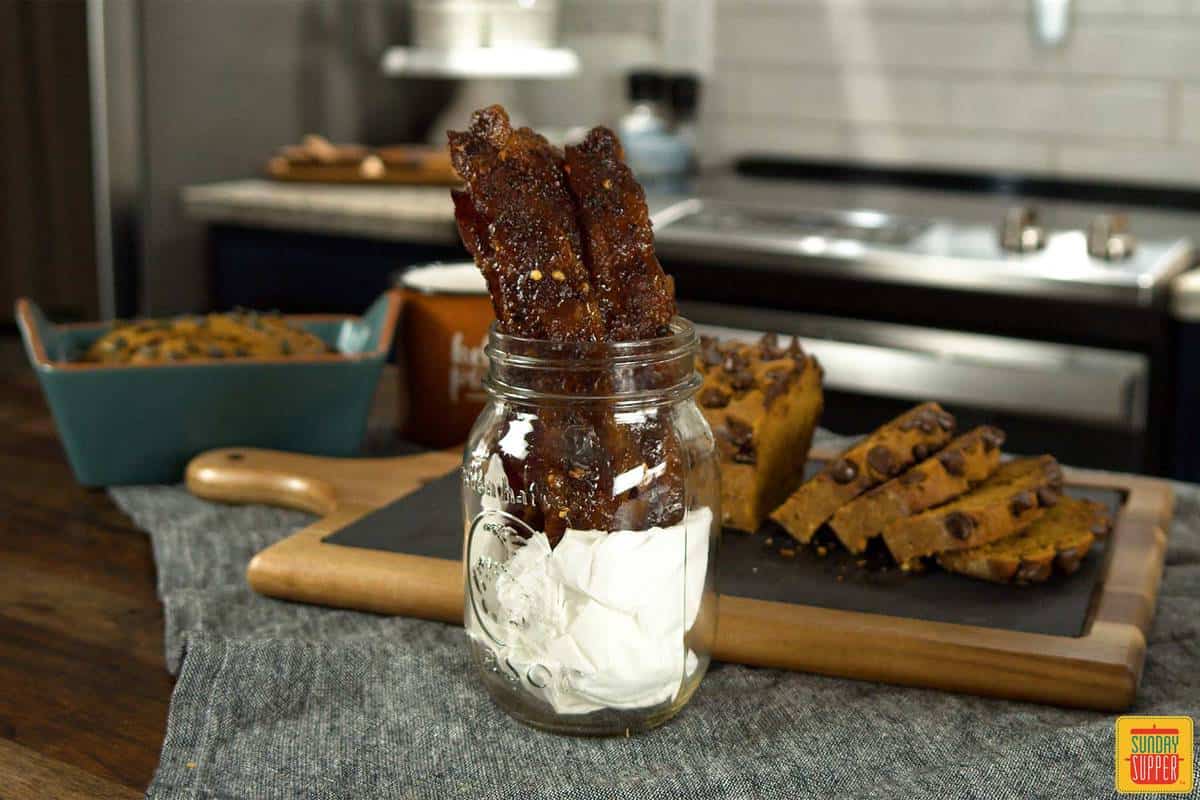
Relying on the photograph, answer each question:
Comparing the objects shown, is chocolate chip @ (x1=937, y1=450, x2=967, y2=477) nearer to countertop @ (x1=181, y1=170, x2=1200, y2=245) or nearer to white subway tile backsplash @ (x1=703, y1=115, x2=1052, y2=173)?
countertop @ (x1=181, y1=170, x2=1200, y2=245)

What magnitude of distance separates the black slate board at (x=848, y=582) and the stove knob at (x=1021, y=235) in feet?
4.34

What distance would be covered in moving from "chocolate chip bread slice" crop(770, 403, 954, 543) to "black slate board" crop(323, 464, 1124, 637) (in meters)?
0.02

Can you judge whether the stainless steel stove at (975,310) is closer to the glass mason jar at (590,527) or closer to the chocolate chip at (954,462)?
the chocolate chip at (954,462)

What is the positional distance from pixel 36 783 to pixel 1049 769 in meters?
0.58

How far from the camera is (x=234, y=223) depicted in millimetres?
2910

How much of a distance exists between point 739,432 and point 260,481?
1.46 feet

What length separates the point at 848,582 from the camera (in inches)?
39.9

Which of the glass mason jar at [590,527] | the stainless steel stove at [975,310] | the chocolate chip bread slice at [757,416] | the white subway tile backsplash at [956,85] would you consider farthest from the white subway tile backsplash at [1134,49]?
the glass mason jar at [590,527]

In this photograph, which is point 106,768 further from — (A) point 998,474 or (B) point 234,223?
(B) point 234,223

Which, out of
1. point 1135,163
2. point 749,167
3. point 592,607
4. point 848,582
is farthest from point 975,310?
point 592,607

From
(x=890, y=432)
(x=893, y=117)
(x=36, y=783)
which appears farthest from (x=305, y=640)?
(x=893, y=117)

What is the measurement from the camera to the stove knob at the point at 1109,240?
2242 mm

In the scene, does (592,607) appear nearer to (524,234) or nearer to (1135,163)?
(524,234)

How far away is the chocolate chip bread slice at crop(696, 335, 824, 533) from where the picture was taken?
1110 millimetres
